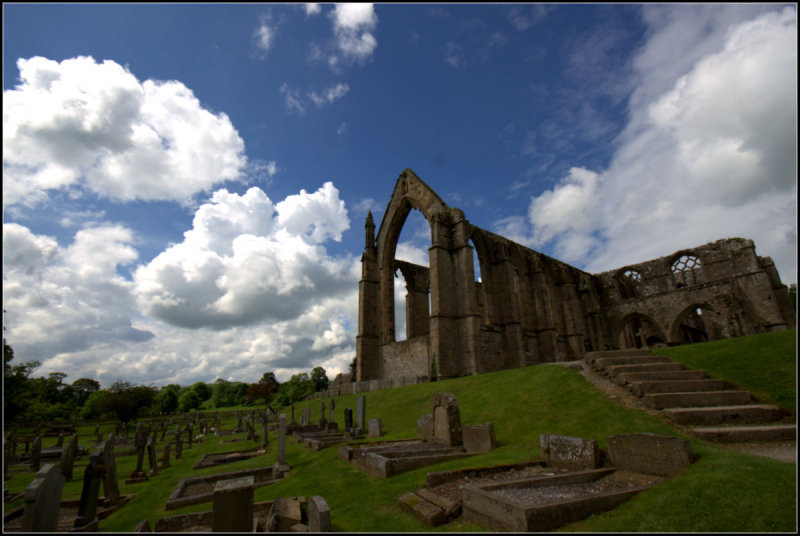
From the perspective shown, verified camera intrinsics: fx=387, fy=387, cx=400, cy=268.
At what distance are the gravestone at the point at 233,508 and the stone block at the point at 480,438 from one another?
5662 millimetres

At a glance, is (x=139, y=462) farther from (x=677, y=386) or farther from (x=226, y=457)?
(x=677, y=386)

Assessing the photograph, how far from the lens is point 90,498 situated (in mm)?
6520

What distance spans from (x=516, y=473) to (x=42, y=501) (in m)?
6.92

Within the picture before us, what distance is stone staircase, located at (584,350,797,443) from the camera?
7426 millimetres

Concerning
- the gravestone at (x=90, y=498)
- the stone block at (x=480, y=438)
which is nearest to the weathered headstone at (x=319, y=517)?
the gravestone at (x=90, y=498)

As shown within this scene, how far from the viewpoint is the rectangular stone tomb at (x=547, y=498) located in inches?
176

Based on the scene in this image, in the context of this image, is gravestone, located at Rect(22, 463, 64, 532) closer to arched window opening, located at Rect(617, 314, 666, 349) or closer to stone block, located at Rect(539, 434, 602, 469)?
stone block, located at Rect(539, 434, 602, 469)

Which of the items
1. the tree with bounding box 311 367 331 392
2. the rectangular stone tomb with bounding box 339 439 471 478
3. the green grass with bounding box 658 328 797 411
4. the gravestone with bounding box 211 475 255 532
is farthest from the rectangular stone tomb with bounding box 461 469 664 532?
the tree with bounding box 311 367 331 392

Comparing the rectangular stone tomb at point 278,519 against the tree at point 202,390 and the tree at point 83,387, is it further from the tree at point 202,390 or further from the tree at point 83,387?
the tree at point 202,390

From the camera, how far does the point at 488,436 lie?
28.5 ft

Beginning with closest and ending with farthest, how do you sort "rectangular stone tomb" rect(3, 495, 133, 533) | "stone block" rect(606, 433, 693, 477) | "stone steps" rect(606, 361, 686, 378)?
"stone block" rect(606, 433, 693, 477), "rectangular stone tomb" rect(3, 495, 133, 533), "stone steps" rect(606, 361, 686, 378)

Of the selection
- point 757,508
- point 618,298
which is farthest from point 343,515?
point 618,298

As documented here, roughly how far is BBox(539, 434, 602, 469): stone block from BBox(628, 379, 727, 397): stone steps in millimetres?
3945

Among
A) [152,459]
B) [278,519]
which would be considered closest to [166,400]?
[152,459]
